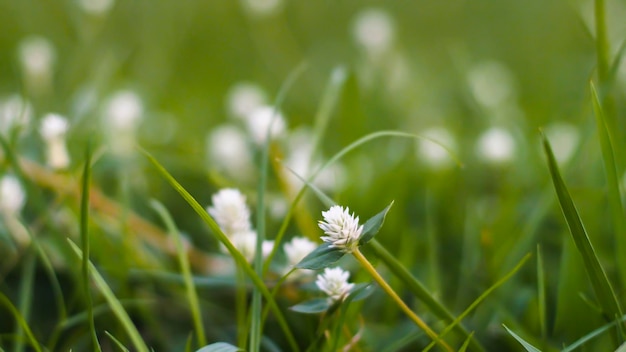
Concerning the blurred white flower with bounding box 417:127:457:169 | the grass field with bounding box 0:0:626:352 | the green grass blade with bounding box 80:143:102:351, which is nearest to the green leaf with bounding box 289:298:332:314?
the grass field with bounding box 0:0:626:352

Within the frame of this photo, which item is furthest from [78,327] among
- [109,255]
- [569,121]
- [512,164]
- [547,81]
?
[547,81]

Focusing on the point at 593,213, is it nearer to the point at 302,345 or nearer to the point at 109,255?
the point at 302,345

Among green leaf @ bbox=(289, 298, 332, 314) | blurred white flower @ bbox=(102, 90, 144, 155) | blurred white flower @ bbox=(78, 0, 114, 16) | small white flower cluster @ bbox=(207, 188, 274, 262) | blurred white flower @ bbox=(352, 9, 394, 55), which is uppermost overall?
blurred white flower @ bbox=(78, 0, 114, 16)

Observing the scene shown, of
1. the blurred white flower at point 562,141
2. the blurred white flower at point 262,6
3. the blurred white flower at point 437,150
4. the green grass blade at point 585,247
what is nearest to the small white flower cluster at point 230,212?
the green grass blade at point 585,247

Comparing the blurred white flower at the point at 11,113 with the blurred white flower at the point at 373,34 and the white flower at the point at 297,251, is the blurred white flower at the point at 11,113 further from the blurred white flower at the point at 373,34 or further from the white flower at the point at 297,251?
the blurred white flower at the point at 373,34

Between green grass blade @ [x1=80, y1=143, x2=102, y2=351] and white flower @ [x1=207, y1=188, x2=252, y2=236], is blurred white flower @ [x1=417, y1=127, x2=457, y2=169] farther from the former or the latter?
green grass blade @ [x1=80, y1=143, x2=102, y2=351]
